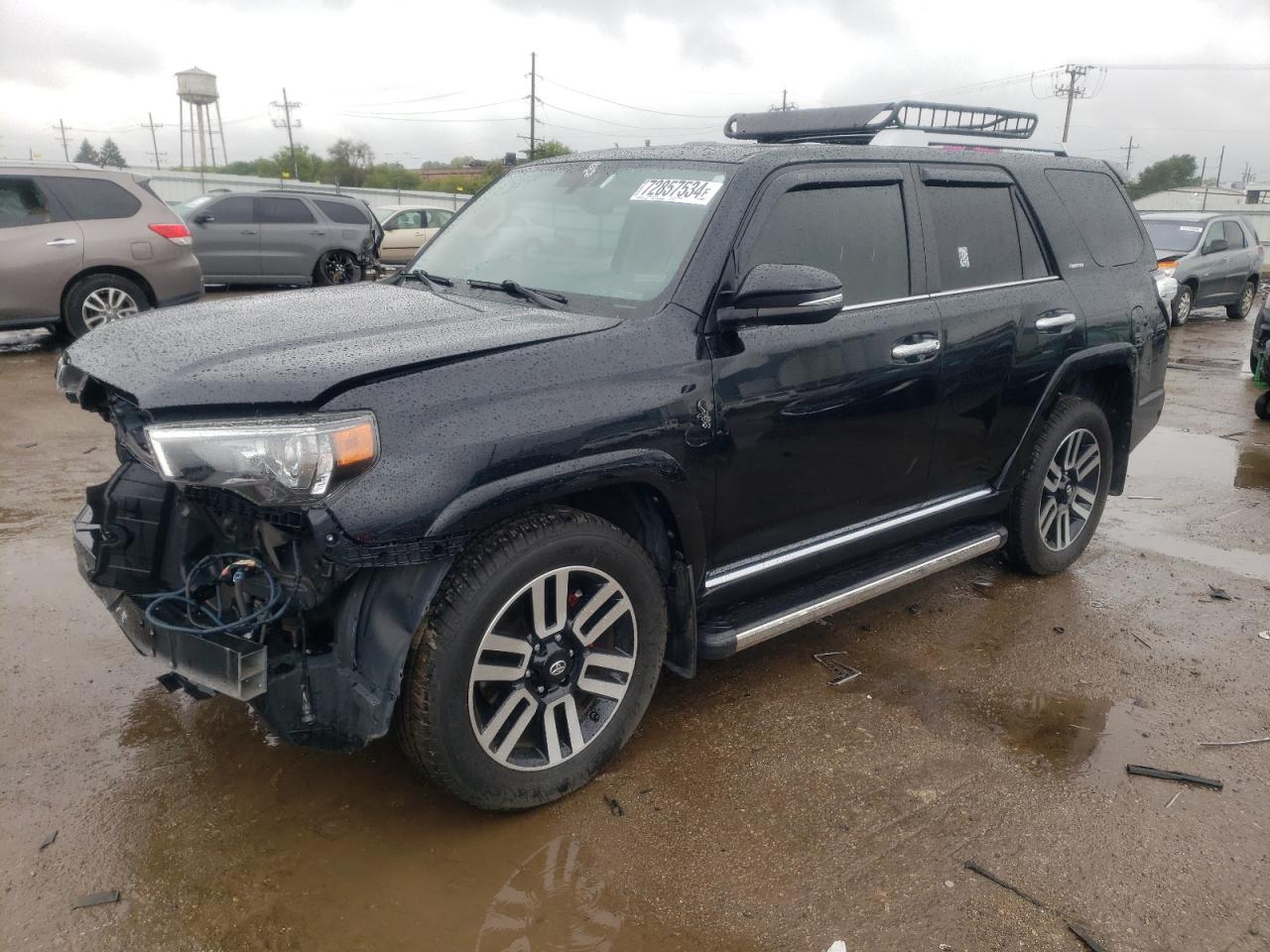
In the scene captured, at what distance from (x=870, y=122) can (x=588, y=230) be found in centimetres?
156

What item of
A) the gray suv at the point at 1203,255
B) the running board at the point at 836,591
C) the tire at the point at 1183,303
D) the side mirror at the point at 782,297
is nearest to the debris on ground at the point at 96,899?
the running board at the point at 836,591

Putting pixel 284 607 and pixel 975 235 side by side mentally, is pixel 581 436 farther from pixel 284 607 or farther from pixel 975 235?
pixel 975 235

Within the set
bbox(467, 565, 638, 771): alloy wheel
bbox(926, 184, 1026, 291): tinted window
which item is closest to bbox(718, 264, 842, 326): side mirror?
bbox(467, 565, 638, 771): alloy wheel

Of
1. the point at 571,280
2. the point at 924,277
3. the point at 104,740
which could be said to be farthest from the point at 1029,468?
the point at 104,740

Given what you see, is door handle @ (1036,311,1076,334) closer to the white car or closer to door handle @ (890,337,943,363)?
door handle @ (890,337,943,363)

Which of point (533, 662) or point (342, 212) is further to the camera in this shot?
point (342, 212)

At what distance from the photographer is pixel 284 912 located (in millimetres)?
2473

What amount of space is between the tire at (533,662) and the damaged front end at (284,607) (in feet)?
0.37

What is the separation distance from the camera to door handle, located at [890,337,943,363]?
3570 millimetres

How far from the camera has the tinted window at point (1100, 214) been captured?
4.59 metres

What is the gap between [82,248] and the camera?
9.32 meters

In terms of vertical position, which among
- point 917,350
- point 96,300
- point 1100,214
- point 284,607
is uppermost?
point 1100,214

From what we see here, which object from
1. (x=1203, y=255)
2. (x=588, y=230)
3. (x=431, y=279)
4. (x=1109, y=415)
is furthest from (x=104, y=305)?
(x=1203, y=255)

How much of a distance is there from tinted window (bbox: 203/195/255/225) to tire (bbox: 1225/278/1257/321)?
15692mm
